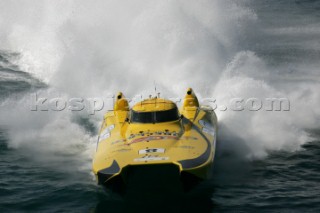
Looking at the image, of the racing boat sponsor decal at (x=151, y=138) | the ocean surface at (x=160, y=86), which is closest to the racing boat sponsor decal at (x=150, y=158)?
the ocean surface at (x=160, y=86)

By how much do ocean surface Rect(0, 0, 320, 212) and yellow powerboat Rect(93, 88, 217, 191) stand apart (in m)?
0.77

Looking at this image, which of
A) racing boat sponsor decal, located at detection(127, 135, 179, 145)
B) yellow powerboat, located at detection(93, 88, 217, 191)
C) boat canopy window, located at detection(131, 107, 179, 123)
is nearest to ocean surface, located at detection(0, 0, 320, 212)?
yellow powerboat, located at detection(93, 88, 217, 191)

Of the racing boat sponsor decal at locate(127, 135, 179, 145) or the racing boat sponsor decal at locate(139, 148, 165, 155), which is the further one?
the racing boat sponsor decal at locate(127, 135, 179, 145)

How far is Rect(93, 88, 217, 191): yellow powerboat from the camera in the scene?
513 inches

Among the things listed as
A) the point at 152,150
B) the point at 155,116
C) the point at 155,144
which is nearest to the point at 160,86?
the point at 155,116

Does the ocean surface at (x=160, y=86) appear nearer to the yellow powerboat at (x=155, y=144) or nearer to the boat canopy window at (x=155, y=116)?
the yellow powerboat at (x=155, y=144)

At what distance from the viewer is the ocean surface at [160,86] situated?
13914 mm

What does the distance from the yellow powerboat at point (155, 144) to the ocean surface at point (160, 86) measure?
766mm

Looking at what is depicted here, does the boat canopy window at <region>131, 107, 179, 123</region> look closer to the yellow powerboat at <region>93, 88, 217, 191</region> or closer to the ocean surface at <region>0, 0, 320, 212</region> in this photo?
the yellow powerboat at <region>93, 88, 217, 191</region>

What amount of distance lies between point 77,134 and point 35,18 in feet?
52.6

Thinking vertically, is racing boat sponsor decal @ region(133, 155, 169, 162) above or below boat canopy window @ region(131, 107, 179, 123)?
below

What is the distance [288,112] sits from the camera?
19.9 m

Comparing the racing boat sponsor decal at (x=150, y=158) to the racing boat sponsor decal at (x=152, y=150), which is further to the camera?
the racing boat sponsor decal at (x=152, y=150)

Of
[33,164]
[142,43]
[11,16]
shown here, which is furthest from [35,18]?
[33,164]
